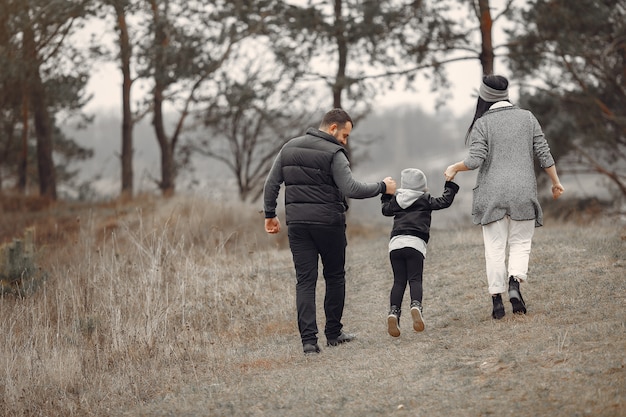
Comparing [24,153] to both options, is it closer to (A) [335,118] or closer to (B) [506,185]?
Answer: (A) [335,118]

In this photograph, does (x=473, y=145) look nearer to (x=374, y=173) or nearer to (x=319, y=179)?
(x=319, y=179)

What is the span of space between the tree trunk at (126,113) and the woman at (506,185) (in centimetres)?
1327

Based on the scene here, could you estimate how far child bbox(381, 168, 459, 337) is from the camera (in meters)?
6.46

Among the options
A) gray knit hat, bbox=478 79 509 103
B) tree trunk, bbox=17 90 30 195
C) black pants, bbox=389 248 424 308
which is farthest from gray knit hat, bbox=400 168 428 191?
tree trunk, bbox=17 90 30 195

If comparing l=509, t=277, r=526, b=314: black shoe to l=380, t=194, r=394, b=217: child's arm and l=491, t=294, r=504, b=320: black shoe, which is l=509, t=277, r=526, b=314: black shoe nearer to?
l=491, t=294, r=504, b=320: black shoe

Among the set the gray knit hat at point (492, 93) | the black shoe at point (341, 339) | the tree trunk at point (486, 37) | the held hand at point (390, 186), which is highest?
the tree trunk at point (486, 37)

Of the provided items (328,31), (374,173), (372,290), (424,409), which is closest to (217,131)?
(328,31)

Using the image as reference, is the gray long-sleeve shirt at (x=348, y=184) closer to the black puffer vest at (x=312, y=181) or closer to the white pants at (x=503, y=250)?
the black puffer vest at (x=312, y=181)

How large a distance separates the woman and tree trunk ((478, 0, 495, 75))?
10200mm

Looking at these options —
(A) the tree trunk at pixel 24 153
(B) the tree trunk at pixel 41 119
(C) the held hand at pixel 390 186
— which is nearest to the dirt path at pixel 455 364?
(C) the held hand at pixel 390 186

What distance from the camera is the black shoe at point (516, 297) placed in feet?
21.0

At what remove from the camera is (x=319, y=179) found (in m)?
6.30

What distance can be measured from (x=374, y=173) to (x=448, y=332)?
3461 inches

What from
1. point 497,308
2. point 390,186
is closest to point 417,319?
point 497,308
